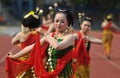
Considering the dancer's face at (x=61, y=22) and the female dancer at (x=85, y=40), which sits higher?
the dancer's face at (x=61, y=22)

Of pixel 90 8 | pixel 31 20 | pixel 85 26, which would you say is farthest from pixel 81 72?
pixel 90 8

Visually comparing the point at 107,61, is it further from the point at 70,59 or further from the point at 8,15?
the point at 8,15

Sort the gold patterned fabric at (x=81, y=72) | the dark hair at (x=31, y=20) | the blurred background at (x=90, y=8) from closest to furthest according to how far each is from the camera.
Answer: the dark hair at (x=31, y=20)
the gold patterned fabric at (x=81, y=72)
the blurred background at (x=90, y=8)

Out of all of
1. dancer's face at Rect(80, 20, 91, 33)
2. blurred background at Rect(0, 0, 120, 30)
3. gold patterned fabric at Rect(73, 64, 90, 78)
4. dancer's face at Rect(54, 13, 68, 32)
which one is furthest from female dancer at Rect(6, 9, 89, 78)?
blurred background at Rect(0, 0, 120, 30)

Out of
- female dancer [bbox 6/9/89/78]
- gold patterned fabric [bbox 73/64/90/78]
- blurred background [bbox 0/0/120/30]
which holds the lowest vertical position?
blurred background [bbox 0/0/120/30]

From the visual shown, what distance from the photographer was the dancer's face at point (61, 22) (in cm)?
544

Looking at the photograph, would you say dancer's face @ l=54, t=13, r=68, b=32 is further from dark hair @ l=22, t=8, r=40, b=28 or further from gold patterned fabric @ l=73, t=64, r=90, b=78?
gold patterned fabric @ l=73, t=64, r=90, b=78

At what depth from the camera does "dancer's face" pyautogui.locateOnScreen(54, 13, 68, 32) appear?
544cm

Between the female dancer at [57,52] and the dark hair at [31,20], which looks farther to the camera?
the dark hair at [31,20]

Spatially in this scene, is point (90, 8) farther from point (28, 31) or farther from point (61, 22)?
point (61, 22)

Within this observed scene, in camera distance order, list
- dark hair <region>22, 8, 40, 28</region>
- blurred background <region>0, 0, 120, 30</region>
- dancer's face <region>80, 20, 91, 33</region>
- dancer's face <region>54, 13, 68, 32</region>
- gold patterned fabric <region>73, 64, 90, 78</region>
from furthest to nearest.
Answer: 1. blurred background <region>0, 0, 120, 30</region>
2. dancer's face <region>80, 20, 91, 33</region>
3. gold patterned fabric <region>73, 64, 90, 78</region>
4. dark hair <region>22, 8, 40, 28</region>
5. dancer's face <region>54, 13, 68, 32</region>

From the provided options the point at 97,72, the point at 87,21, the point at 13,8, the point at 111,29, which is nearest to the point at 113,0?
the point at 13,8

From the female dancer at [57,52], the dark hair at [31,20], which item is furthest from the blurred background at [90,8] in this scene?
the female dancer at [57,52]

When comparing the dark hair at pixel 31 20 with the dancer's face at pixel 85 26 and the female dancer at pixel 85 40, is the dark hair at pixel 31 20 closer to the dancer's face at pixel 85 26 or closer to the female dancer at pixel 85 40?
the female dancer at pixel 85 40
